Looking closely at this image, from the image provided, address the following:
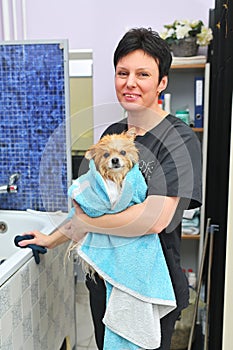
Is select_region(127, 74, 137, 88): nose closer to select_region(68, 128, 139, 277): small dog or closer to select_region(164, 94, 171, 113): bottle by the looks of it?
select_region(68, 128, 139, 277): small dog

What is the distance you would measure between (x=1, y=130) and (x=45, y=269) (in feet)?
2.49

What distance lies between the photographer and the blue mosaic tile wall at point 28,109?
195cm

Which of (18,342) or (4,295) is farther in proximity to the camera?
(18,342)

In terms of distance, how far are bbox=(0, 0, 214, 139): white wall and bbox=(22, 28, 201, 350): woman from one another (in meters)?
1.42

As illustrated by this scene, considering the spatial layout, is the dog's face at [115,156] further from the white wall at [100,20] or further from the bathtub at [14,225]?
the white wall at [100,20]

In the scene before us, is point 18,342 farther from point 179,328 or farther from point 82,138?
point 179,328

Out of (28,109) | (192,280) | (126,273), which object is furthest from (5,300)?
(192,280)

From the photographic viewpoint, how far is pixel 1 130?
81.0 inches

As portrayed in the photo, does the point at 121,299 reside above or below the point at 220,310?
above

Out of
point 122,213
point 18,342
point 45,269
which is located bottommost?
point 18,342

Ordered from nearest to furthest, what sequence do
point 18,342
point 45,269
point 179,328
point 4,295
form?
point 4,295 < point 18,342 < point 45,269 < point 179,328

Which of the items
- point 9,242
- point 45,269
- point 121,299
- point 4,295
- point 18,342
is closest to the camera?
point 121,299

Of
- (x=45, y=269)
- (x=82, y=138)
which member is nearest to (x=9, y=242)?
(x=45, y=269)

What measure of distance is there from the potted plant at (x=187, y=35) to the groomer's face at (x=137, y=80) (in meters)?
1.20
